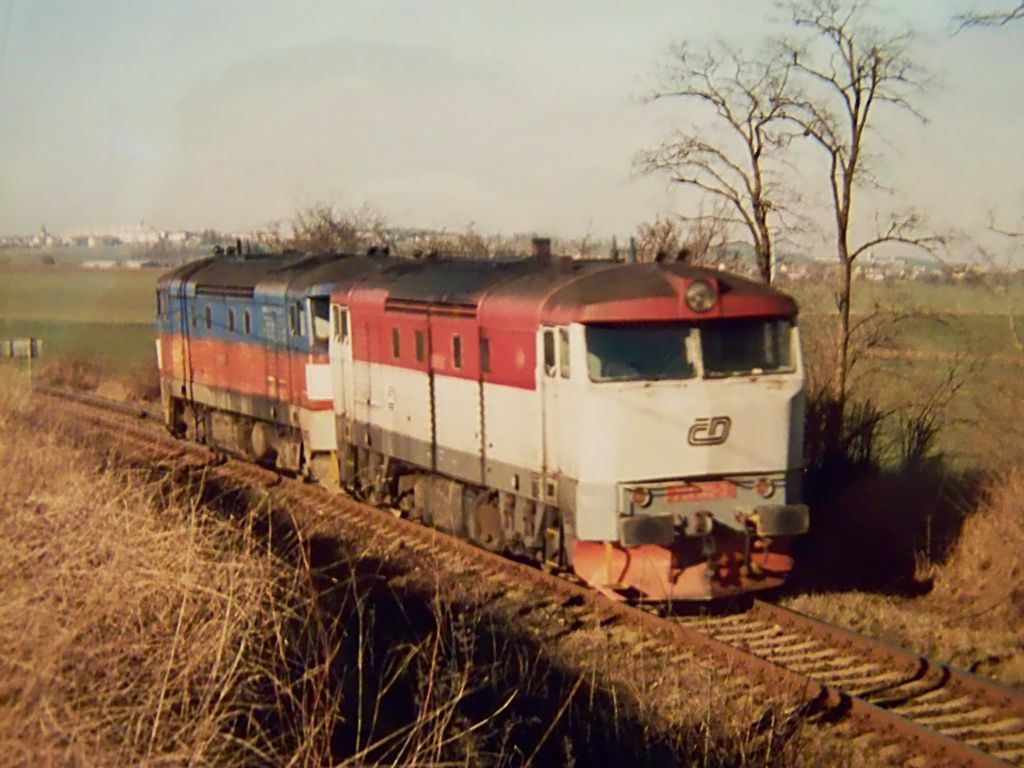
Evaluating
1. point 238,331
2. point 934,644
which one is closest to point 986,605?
point 934,644

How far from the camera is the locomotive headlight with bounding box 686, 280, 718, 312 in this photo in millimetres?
11438

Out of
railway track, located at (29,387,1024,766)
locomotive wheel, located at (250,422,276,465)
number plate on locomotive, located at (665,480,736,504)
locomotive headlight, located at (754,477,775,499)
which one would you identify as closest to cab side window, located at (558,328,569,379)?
number plate on locomotive, located at (665,480,736,504)

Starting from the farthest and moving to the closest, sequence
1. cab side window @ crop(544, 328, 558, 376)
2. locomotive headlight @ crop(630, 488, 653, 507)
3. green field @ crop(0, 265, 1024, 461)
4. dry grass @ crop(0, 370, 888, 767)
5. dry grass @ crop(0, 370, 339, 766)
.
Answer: green field @ crop(0, 265, 1024, 461) < cab side window @ crop(544, 328, 558, 376) < locomotive headlight @ crop(630, 488, 653, 507) < dry grass @ crop(0, 370, 888, 767) < dry grass @ crop(0, 370, 339, 766)

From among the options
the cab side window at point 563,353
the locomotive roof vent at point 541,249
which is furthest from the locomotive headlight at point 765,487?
the locomotive roof vent at point 541,249

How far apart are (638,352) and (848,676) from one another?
10.3 ft

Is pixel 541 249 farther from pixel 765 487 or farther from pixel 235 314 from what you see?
pixel 235 314

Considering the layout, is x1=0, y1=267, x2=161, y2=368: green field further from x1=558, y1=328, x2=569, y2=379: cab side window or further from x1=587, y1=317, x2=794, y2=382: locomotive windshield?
x1=587, y1=317, x2=794, y2=382: locomotive windshield

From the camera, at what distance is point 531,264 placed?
13742 millimetres

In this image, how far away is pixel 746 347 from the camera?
11.8 metres

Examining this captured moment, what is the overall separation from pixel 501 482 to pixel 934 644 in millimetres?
4188

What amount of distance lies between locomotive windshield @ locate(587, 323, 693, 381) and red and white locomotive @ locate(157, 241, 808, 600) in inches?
0.5

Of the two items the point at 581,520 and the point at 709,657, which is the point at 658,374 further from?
the point at 709,657

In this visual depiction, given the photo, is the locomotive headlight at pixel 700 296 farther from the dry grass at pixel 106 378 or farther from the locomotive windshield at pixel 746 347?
the dry grass at pixel 106 378

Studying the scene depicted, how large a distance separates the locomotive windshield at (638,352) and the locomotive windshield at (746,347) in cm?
22
